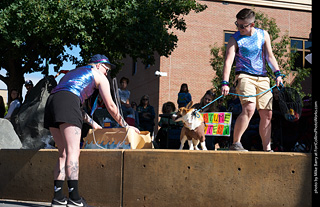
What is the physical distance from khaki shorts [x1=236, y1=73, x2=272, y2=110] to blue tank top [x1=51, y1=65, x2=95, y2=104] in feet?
6.77

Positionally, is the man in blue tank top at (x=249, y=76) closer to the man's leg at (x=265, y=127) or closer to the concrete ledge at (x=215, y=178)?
the man's leg at (x=265, y=127)

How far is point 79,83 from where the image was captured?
4793mm

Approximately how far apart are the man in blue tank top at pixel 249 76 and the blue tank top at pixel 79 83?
73.2 inches

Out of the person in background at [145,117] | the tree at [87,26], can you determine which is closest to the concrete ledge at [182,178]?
the person in background at [145,117]

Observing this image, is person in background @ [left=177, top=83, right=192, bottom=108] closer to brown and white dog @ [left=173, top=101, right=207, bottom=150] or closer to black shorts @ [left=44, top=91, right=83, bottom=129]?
brown and white dog @ [left=173, top=101, right=207, bottom=150]

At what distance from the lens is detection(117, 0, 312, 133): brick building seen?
80.0ft

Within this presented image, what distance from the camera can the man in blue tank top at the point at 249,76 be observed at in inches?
214

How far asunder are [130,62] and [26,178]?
2637cm

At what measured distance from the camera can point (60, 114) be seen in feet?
15.0

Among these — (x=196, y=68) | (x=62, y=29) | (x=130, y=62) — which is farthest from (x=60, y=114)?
(x=130, y=62)

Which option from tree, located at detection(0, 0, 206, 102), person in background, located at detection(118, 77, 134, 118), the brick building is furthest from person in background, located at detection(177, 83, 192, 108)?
the brick building

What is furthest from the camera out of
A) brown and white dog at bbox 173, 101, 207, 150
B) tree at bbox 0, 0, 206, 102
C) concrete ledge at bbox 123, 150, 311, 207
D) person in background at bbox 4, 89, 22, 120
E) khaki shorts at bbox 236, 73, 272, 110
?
tree at bbox 0, 0, 206, 102

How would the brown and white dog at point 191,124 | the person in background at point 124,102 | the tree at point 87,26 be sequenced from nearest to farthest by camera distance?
the brown and white dog at point 191,124, the person in background at point 124,102, the tree at point 87,26

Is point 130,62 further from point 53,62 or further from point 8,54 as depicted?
point 8,54
